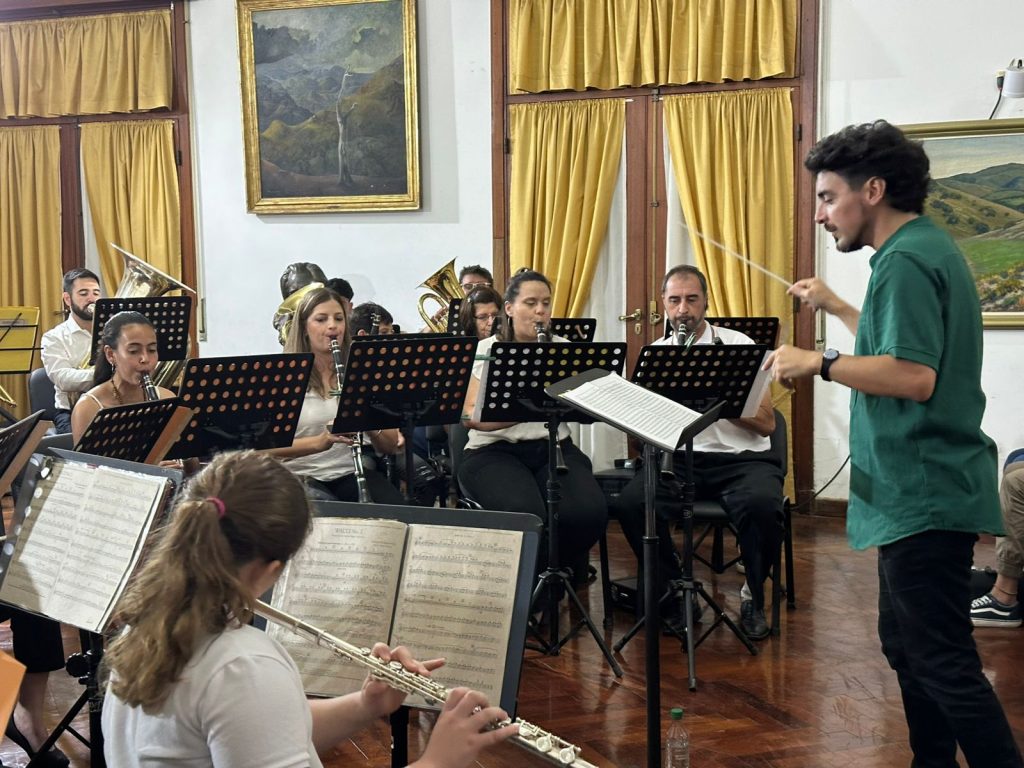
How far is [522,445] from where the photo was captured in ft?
15.3

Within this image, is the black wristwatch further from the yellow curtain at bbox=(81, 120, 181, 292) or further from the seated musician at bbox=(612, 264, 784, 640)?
the yellow curtain at bbox=(81, 120, 181, 292)

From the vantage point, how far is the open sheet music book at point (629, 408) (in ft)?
8.47

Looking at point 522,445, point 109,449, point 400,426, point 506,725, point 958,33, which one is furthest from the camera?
point 958,33

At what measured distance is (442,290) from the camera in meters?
7.04

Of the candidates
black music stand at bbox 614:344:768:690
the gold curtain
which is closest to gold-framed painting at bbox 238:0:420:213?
the gold curtain

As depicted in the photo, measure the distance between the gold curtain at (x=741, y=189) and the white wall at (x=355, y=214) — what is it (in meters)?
1.45

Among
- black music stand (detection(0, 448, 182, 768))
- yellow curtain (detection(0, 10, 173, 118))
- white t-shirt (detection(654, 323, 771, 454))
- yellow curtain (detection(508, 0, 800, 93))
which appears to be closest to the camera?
black music stand (detection(0, 448, 182, 768))

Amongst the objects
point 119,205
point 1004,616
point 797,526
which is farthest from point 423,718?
point 119,205

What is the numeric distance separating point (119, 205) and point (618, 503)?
17.8 feet

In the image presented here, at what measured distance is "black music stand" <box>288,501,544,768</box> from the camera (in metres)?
2.23

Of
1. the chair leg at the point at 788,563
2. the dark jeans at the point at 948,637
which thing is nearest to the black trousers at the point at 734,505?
the chair leg at the point at 788,563

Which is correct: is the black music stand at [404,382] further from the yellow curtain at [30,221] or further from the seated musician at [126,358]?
the yellow curtain at [30,221]

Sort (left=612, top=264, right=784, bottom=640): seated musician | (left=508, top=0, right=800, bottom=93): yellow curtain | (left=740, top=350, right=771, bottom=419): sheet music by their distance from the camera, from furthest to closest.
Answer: (left=508, top=0, right=800, bottom=93): yellow curtain
(left=612, top=264, right=784, bottom=640): seated musician
(left=740, top=350, right=771, bottom=419): sheet music

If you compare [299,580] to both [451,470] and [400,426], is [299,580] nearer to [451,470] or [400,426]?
[400,426]
